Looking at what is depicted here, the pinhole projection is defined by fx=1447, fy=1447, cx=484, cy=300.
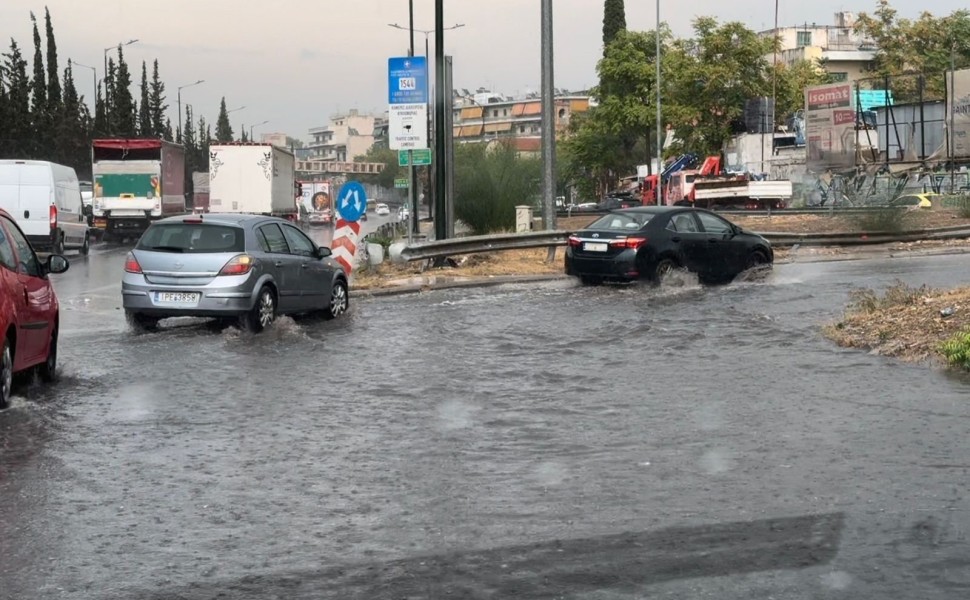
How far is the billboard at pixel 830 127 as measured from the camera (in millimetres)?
70062

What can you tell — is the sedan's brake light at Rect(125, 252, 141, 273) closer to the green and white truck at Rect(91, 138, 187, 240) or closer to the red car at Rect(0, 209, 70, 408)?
the red car at Rect(0, 209, 70, 408)

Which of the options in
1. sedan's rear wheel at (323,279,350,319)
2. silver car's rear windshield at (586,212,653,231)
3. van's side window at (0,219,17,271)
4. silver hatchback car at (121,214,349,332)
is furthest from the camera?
silver car's rear windshield at (586,212,653,231)

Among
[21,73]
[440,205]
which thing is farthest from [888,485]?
[21,73]

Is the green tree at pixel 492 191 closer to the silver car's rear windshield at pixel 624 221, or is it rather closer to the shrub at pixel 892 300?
the silver car's rear windshield at pixel 624 221

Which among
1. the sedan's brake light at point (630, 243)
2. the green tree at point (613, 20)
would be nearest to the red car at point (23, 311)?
the sedan's brake light at point (630, 243)

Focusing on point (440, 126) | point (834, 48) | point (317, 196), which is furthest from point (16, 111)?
point (834, 48)

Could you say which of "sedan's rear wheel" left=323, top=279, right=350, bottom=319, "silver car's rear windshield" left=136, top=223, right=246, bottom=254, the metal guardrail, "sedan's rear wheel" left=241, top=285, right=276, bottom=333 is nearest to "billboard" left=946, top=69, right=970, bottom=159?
the metal guardrail

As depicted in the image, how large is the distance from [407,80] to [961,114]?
43974mm

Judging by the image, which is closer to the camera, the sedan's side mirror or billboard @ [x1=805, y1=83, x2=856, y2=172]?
the sedan's side mirror

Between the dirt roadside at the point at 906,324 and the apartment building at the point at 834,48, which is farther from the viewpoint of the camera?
the apartment building at the point at 834,48

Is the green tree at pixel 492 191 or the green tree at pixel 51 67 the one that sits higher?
the green tree at pixel 51 67

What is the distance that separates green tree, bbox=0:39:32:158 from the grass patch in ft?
159

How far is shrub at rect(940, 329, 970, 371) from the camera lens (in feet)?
41.0

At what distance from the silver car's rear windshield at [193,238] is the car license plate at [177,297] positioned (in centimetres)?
53
